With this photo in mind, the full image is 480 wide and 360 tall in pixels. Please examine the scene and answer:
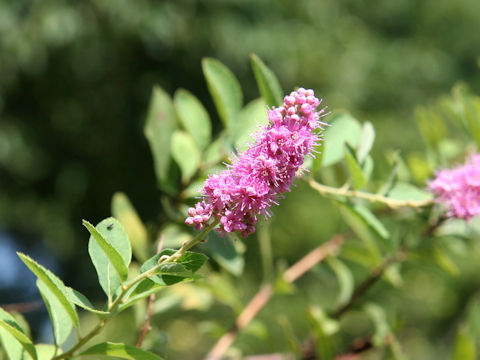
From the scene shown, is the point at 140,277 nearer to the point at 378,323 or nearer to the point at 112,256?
the point at 112,256

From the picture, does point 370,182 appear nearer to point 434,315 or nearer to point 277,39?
point 277,39

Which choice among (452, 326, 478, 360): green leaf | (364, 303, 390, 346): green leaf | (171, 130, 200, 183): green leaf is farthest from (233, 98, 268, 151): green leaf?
(452, 326, 478, 360): green leaf

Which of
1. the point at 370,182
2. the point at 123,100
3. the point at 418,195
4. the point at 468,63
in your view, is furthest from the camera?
the point at 468,63

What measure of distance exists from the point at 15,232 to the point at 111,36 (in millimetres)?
3083

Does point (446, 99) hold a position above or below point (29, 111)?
above

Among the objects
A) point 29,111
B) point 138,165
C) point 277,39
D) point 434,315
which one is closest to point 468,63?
point 434,315

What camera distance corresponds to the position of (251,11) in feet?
18.3

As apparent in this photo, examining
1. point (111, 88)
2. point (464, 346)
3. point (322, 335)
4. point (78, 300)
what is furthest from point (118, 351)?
point (111, 88)

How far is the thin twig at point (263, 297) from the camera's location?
1101 mm

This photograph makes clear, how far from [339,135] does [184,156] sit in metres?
0.32

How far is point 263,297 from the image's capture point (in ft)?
3.95

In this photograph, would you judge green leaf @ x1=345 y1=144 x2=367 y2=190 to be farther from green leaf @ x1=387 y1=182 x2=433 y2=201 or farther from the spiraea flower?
the spiraea flower

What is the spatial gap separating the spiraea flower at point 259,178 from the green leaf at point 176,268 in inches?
1.6

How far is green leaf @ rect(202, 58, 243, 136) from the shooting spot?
105cm
